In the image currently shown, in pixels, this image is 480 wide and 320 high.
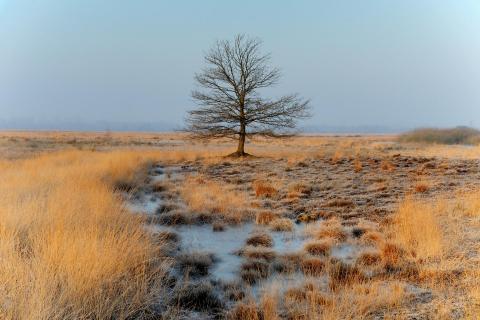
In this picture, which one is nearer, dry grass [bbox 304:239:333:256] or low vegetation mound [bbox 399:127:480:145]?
dry grass [bbox 304:239:333:256]

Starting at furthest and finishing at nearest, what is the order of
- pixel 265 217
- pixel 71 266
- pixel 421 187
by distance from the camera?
1. pixel 421 187
2. pixel 265 217
3. pixel 71 266

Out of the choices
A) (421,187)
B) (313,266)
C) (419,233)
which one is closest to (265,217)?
(313,266)

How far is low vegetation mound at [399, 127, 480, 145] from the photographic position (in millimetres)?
42737

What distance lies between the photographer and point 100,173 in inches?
457

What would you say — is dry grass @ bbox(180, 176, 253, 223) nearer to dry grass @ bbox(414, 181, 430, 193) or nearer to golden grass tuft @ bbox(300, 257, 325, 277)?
golden grass tuft @ bbox(300, 257, 325, 277)

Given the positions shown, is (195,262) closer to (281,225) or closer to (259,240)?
(259,240)

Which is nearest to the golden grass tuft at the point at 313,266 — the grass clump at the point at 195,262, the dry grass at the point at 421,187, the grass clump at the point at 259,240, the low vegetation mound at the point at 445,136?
the grass clump at the point at 259,240

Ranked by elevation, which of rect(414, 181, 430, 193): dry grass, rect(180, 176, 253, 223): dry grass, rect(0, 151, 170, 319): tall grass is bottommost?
rect(180, 176, 253, 223): dry grass

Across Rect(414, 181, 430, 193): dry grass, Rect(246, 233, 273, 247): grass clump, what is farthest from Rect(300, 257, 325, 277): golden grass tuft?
Rect(414, 181, 430, 193): dry grass

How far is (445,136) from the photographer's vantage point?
43906 millimetres

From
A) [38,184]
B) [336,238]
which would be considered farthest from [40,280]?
[38,184]

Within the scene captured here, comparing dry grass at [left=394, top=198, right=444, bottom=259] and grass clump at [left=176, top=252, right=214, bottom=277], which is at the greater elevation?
dry grass at [left=394, top=198, right=444, bottom=259]

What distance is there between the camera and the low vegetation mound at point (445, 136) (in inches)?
1683

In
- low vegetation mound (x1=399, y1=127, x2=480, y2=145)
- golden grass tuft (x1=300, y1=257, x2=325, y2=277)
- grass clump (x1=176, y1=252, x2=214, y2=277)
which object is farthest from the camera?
low vegetation mound (x1=399, y1=127, x2=480, y2=145)
